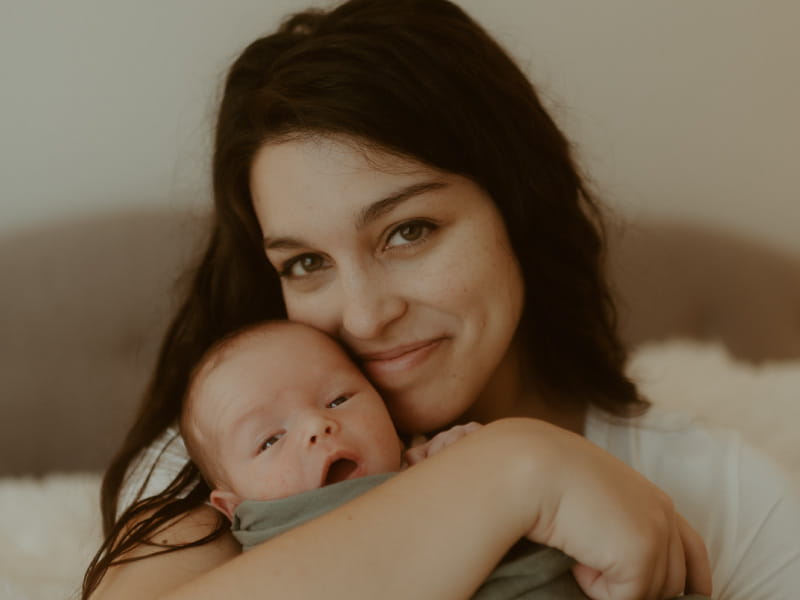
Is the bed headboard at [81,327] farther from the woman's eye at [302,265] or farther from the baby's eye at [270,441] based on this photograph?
the baby's eye at [270,441]

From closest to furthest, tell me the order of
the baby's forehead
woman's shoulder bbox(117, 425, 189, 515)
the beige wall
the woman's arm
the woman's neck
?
the woman's arm
the baby's forehead
woman's shoulder bbox(117, 425, 189, 515)
the woman's neck
the beige wall

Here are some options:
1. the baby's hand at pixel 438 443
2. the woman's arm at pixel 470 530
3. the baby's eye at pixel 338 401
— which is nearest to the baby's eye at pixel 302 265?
the baby's eye at pixel 338 401

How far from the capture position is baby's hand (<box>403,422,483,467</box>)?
3.59 ft

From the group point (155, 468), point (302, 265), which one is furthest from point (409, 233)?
point (155, 468)

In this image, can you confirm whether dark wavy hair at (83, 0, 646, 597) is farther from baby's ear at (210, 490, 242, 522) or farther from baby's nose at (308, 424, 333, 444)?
baby's nose at (308, 424, 333, 444)

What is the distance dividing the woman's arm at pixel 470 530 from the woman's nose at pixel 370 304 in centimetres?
30

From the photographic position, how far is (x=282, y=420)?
1109 mm

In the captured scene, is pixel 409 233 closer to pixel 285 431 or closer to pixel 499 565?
pixel 285 431

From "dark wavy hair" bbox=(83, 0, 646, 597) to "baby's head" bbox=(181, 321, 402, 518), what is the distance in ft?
0.32

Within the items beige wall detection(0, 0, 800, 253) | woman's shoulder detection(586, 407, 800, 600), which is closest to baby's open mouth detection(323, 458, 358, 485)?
woman's shoulder detection(586, 407, 800, 600)

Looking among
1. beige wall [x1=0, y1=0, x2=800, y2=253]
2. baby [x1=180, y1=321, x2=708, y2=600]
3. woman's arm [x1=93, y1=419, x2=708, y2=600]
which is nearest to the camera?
woman's arm [x1=93, y1=419, x2=708, y2=600]

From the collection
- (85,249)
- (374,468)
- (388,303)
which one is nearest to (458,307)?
(388,303)

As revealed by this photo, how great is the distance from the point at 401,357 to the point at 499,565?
16.2 inches

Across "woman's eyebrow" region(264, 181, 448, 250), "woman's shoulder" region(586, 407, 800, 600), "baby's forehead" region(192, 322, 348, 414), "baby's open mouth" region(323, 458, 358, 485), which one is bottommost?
"woman's shoulder" region(586, 407, 800, 600)
